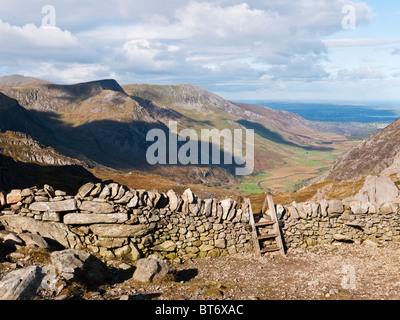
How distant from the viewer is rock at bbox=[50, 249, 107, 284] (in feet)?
34.7

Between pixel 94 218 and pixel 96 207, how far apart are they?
1.75ft

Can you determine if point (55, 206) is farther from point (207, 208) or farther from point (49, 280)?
point (207, 208)

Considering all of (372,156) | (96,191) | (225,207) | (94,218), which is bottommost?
(372,156)

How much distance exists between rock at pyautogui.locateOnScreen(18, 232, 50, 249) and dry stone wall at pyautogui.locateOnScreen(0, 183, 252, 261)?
3.06ft

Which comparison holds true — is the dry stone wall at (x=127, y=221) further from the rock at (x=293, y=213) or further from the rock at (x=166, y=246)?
the rock at (x=293, y=213)

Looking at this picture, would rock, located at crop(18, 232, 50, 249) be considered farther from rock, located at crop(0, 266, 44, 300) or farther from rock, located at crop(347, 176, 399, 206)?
rock, located at crop(347, 176, 399, 206)

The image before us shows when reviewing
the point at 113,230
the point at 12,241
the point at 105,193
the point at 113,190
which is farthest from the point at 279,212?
the point at 12,241

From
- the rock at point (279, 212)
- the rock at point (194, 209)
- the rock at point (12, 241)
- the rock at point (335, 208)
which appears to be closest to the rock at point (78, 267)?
the rock at point (12, 241)

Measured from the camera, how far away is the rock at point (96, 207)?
15164mm

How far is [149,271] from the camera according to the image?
1232 cm

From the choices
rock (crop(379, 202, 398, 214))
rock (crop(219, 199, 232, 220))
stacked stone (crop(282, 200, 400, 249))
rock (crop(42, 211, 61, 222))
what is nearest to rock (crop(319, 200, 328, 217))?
stacked stone (crop(282, 200, 400, 249))
